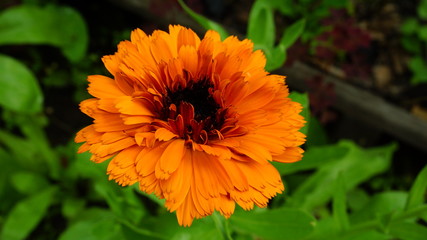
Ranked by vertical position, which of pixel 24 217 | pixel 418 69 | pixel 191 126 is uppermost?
pixel 191 126

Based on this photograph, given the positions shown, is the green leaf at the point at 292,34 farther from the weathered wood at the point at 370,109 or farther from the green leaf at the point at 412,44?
the green leaf at the point at 412,44

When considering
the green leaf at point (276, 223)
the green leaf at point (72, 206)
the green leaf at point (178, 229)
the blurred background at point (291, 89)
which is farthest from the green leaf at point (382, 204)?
the green leaf at point (72, 206)

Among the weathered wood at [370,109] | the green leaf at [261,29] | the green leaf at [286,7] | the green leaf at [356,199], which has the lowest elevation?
the green leaf at [356,199]

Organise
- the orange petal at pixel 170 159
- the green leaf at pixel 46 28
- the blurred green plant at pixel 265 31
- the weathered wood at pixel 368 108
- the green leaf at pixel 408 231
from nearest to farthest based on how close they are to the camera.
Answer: the orange petal at pixel 170 159 → the green leaf at pixel 408 231 → the blurred green plant at pixel 265 31 → the weathered wood at pixel 368 108 → the green leaf at pixel 46 28

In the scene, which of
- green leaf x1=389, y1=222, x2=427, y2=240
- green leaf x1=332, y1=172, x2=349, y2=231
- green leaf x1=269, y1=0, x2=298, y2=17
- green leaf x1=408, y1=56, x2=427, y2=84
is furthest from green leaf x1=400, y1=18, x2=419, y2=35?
green leaf x1=389, y1=222, x2=427, y2=240

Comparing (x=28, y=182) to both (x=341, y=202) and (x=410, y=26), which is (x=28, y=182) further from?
(x=410, y=26)

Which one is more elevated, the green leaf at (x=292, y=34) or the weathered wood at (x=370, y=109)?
the green leaf at (x=292, y=34)

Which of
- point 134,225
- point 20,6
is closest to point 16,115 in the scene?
point 20,6

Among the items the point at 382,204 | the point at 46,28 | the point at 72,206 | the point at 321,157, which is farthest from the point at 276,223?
the point at 46,28
